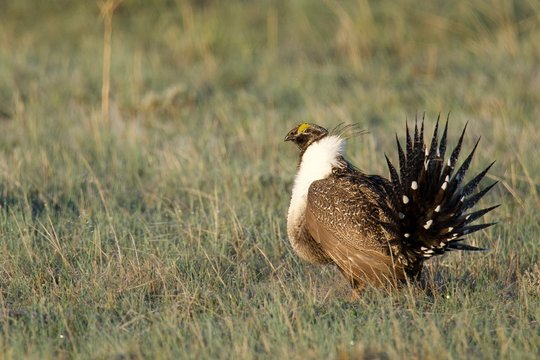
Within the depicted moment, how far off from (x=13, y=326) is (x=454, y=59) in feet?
23.2

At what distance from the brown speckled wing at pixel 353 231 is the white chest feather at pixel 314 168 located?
15cm

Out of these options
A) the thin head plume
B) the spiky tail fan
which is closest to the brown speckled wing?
the spiky tail fan

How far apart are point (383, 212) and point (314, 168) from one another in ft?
1.74

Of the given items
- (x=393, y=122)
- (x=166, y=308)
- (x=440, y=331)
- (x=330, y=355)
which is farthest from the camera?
(x=393, y=122)

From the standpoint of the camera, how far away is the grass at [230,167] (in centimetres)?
391

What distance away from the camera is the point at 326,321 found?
396 centimetres

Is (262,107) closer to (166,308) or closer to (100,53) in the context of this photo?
(100,53)

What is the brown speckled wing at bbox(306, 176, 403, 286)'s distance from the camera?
14.4ft

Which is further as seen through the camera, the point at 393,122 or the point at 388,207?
the point at 393,122

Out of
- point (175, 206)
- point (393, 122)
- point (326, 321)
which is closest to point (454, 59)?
point (393, 122)

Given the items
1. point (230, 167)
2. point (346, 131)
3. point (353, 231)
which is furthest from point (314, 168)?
point (230, 167)

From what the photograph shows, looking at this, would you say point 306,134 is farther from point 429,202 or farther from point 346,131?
point 429,202

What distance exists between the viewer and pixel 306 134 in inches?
196

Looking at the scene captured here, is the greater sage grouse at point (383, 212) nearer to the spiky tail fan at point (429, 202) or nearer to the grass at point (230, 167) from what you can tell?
the spiky tail fan at point (429, 202)
